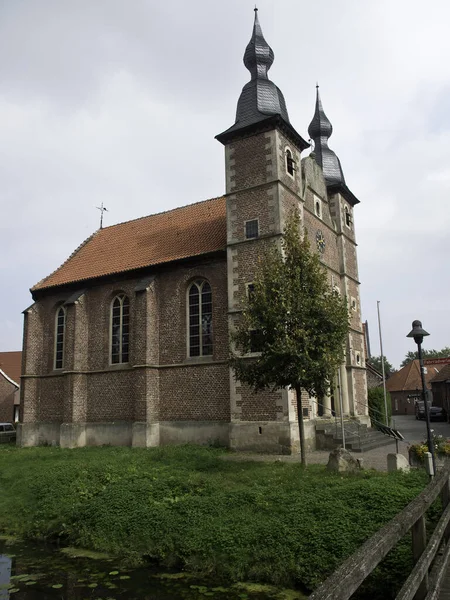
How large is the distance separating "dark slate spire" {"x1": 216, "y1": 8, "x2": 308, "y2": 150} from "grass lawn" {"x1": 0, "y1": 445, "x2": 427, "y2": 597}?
13.1m

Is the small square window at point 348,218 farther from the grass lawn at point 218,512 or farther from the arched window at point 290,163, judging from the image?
the grass lawn at point 218,512

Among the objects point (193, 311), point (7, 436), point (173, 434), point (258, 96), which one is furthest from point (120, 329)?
point (258, 96)

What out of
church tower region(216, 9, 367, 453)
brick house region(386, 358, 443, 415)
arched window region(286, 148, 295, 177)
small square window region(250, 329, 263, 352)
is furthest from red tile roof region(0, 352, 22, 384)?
brick house region(386, 358, 443, 415)

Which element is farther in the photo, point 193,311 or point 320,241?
point 320,241

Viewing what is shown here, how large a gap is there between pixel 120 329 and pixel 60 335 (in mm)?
4201

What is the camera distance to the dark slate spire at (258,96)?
19750 mm

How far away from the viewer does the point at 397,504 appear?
838 centimetres

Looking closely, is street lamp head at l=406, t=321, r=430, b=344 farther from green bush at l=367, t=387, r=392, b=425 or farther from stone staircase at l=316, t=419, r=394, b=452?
green bush at l=367, t=387, r=392, b=425

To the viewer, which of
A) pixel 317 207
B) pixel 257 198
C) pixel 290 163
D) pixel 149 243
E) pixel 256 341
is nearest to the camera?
pixel 256 341

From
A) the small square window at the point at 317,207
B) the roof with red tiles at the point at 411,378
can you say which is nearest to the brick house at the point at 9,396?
the small square window at the point at 317,207

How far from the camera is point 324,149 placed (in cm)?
2550

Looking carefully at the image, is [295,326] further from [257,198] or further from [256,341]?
[257,198]

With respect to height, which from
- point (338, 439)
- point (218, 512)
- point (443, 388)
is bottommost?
point (218, 512)

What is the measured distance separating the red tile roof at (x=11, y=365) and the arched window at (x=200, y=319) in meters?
27.6
